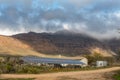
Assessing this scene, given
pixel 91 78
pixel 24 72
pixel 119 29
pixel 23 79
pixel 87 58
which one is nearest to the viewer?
pixel 23 79

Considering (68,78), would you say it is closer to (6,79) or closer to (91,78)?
(91,78)

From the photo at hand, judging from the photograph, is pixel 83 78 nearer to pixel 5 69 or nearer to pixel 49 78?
pixel 49 78

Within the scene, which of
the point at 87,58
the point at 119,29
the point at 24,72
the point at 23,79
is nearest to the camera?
the point at 23,79

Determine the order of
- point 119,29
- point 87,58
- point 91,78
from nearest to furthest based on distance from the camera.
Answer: point 91,78, point 119,29, point 87,58

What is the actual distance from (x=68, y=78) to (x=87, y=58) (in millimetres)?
80555

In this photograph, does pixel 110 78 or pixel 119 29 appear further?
pixel 119 29

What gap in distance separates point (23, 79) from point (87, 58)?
8414 centimetres

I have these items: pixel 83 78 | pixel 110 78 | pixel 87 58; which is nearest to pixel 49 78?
pixel 83 78

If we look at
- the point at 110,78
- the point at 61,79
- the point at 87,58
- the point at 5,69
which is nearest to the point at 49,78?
the point at 61,79

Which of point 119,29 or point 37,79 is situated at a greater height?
point 119,29

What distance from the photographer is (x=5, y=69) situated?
58.1 metres

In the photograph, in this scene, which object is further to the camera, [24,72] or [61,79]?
[24,72]

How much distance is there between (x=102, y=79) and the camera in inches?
1793

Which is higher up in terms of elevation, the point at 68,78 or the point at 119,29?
the point at 119,29
